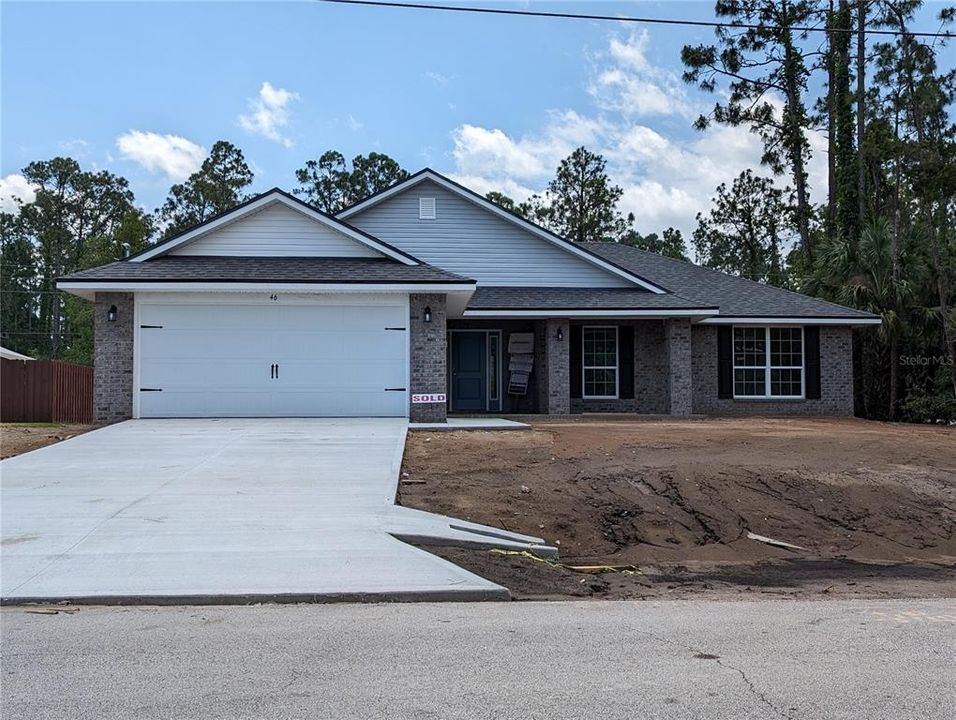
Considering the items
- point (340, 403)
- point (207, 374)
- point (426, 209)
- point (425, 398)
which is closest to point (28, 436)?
point (207, 374)

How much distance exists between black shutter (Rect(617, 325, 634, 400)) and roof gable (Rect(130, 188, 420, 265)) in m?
6.52

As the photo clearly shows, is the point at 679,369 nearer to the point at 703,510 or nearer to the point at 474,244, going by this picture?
the point at 474,244

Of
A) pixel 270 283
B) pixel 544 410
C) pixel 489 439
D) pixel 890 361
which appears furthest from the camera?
pixel 890 361

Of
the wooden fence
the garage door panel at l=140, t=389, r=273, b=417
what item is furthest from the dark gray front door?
the wooden fence

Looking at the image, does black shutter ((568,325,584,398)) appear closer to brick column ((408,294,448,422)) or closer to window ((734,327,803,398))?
window ((734,327,803,398))

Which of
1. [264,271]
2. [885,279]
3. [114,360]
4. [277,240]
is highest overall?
[277,240]

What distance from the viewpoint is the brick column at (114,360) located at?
16.1 m

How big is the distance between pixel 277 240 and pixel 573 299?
747cm

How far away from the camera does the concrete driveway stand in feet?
22.6

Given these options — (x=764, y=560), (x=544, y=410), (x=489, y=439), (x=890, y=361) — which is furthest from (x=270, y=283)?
(x=890, y=361)

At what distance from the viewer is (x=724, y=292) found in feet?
77.7

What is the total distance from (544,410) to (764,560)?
39.5ft

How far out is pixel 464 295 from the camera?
1748cm

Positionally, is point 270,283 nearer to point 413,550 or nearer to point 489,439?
point 489,439
